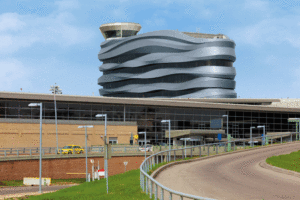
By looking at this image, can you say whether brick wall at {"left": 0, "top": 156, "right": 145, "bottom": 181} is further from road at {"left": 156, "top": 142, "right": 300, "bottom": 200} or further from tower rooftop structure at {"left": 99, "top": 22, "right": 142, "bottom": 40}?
tower rooftop structure at {"left": 99, "top": 22, "right": 142, "bottom": 40}

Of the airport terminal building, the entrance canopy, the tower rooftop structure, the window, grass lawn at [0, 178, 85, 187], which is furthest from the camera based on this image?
the tower rooftop structure

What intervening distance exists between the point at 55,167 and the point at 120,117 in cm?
2357

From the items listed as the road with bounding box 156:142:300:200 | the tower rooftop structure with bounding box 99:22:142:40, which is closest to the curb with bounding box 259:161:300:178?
the road with bounding box 156:142:300:200

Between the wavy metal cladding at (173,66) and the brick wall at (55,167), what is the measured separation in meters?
78.8

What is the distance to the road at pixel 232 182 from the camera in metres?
17.7

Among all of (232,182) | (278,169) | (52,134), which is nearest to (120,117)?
(52,134)

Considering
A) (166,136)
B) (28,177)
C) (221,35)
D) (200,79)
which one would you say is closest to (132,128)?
(166,136)

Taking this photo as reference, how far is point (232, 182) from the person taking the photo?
21.4 metres

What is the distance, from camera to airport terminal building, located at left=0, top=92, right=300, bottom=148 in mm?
68500

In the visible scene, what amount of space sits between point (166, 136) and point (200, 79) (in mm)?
59435

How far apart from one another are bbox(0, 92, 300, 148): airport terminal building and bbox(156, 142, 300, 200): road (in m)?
43.2

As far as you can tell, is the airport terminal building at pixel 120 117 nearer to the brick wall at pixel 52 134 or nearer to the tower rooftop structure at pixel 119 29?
the brick wall at pixel 52 134

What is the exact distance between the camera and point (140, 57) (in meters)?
146

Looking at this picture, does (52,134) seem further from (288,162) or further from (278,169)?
(278,169)
